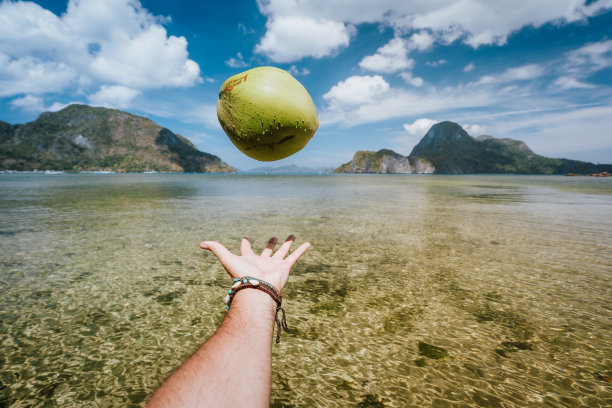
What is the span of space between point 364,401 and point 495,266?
638 centimetres

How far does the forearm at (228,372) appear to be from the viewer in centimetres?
132

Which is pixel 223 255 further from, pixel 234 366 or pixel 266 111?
pixel 266 111

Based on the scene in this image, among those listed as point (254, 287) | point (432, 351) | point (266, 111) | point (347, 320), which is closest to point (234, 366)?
point (254, 287)

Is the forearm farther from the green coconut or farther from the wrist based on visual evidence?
the green coconut

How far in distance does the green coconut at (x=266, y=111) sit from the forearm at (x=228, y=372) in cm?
136

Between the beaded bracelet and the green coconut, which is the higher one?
the green coconut

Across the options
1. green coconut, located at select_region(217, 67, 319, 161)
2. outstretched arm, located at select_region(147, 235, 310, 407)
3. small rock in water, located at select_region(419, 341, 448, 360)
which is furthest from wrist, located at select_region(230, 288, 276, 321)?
small rock in water, located at select_region(419, 341, 448, 360)

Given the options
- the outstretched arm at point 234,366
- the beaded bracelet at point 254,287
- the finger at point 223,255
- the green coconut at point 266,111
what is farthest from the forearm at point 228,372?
the green coconut at point 266,111

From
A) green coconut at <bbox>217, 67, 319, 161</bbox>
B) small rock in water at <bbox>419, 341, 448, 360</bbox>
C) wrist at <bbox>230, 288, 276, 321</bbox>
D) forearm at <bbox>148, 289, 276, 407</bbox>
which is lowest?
small rock in water at <bbox>419, 341, 448, 360</bbox>

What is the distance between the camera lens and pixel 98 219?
47.1 ft

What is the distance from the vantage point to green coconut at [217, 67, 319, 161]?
6.86ft

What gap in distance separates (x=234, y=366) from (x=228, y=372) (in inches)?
2.2

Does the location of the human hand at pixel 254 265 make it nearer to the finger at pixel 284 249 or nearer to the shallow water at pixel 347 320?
the finger at pixel 284 249

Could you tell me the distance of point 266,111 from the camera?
6.86ft
